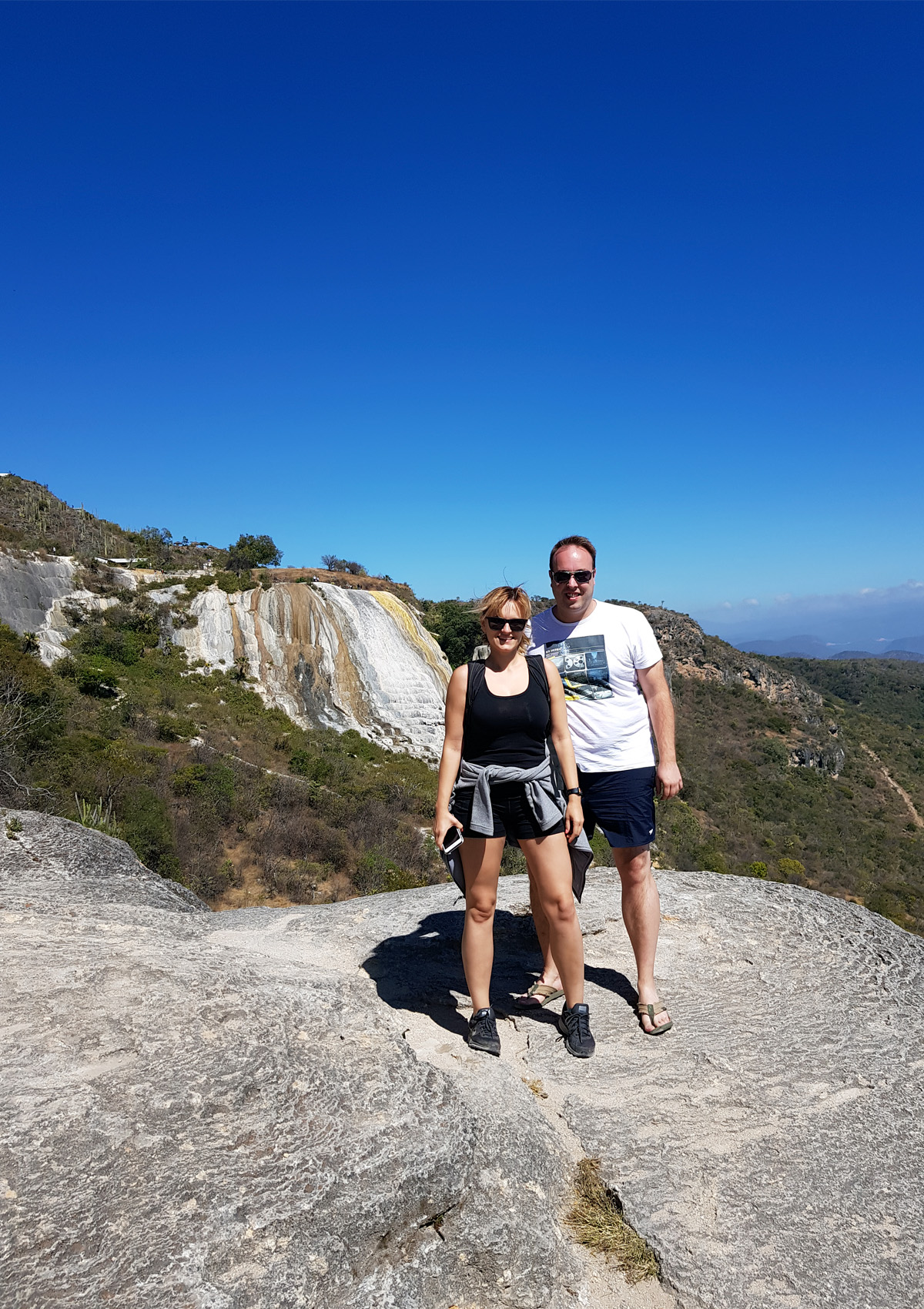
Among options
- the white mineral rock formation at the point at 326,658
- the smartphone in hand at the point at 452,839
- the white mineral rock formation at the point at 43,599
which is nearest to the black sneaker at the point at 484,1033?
the smartphone in hand at the point at 452,839

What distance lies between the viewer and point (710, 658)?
50188 mm

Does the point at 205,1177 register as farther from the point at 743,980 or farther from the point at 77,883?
the point at 77,883

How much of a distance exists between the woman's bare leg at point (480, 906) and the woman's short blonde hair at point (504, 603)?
84 centimetres

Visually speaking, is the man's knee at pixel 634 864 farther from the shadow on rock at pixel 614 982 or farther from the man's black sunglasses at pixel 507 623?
the man's black sunglasses at pixel 507 623

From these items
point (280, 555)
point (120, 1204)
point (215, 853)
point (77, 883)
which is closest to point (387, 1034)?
point (120, 1204)

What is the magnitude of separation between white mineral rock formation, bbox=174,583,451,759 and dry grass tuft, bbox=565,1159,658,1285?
1874 centimetres

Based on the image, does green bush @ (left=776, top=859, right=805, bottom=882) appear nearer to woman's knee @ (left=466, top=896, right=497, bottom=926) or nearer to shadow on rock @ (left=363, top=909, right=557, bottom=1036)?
shadow on rock @ (left=363, top=909, right=557, bottom=1036)

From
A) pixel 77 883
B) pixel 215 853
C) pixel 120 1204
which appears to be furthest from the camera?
pixel 215 853

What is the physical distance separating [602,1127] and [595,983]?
1123 mm

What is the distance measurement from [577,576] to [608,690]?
1.76 feet

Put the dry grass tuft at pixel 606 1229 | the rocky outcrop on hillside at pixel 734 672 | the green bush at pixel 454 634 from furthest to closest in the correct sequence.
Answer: the rocky outcrop on hillside at pixel 734 672, the green bush at pixel 454 634, the dry grass tuft at pixel 606 1229

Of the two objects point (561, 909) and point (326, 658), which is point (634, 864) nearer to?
point (561, 909)

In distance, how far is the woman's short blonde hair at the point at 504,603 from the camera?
2.92 meters

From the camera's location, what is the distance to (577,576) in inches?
128
